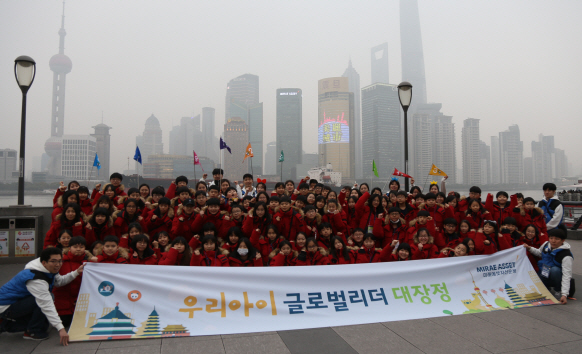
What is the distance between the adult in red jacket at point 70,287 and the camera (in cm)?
411

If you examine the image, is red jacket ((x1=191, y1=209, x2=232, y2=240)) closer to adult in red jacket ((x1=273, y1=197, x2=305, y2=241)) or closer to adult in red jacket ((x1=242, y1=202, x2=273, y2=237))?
adult in red jacket ((x1=242, y1=202, x2=273, y2=237))

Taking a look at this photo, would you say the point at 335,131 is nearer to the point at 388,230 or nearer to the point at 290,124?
the point at 290,124

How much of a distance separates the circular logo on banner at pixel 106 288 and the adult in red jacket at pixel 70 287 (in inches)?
16.6

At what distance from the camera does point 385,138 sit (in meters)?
133

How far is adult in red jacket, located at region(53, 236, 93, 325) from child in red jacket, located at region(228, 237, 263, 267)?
6.30ft

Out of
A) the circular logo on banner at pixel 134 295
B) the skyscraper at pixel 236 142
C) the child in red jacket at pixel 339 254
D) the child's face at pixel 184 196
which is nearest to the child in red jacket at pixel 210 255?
the circular logo on banner at pixel 134 295

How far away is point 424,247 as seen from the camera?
212 inches

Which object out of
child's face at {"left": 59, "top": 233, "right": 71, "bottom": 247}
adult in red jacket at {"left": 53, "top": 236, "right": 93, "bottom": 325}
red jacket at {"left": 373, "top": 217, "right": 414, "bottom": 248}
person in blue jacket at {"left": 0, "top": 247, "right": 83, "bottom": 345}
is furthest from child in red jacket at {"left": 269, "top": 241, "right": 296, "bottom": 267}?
child's face at {"left": 59, "top": 233, "right": 71, "bottom": 247}

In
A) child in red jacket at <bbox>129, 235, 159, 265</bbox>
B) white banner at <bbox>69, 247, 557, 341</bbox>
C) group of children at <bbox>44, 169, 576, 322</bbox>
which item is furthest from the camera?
group of children at <bbox>44, 169, 576, 322</bbox>

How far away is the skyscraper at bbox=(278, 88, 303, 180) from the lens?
139 metres

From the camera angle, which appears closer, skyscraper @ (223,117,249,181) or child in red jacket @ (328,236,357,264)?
child in red jacket @ (328,236,357,264)

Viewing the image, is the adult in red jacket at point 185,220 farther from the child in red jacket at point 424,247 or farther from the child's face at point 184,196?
the child in red jacket at point 424,247

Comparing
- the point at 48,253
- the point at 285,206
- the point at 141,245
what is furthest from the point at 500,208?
the point at 48,253

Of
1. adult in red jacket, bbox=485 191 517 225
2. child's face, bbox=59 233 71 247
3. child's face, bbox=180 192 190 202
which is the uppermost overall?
child's face, bbox=180 192 190 202
